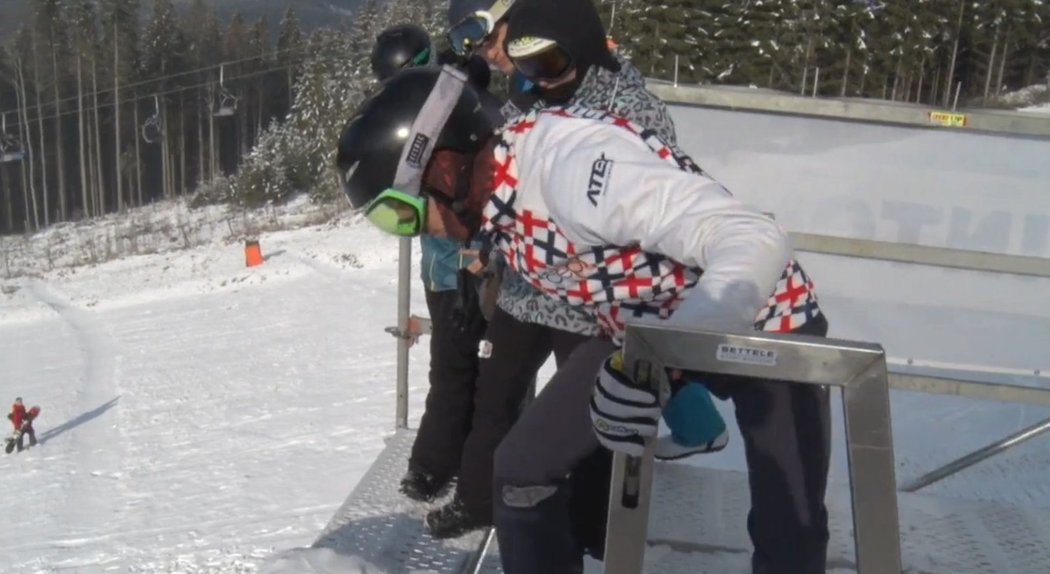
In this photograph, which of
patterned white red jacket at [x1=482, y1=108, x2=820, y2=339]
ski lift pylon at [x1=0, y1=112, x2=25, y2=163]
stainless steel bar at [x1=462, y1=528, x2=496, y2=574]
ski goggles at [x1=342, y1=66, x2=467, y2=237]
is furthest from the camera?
ski lift pylon at [x1=0, y1=112, x2=25, y2=163]

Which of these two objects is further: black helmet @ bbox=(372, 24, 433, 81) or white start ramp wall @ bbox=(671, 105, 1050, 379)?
white start ramp wall @ bbox=(671, 105, 1050, 379)

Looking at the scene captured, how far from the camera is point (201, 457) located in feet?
28.5

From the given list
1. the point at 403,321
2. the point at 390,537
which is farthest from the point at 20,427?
the point at 390,537

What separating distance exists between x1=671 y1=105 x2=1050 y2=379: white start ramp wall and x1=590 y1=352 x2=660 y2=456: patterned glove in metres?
3.36

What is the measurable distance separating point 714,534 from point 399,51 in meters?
2.38

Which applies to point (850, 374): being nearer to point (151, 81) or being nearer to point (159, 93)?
point (159, 93)

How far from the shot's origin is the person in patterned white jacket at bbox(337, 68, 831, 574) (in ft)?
7.54

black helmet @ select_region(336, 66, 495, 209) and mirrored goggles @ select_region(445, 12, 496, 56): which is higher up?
mirrored goggles @ select_region(445, 12, 496, 56)

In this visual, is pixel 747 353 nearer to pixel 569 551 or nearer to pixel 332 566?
pixel 569 551

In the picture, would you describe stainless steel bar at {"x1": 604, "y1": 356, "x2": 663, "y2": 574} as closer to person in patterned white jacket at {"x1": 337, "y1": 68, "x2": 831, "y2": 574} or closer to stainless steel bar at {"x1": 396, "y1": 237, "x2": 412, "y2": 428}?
person in patterned white jacket at {"x1": 337, "y1": 68, "x2": 831, "y2": 574}

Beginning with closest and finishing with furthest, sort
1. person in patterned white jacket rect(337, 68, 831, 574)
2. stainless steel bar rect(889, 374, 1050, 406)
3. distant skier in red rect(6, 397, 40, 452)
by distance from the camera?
person in patterned white jacket rect(337, 68, 831, 574)
stainless steel bar rect(889, 374, 1050, 406)
distant skier in red rect(6, 397, 40, 452)

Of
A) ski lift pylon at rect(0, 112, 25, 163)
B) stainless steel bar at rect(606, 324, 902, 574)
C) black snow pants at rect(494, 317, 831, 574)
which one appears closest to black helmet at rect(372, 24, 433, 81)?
black snow pants at rect(494, 317, 831, 574)

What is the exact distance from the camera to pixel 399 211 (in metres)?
2.55

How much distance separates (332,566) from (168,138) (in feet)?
215
